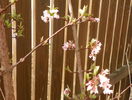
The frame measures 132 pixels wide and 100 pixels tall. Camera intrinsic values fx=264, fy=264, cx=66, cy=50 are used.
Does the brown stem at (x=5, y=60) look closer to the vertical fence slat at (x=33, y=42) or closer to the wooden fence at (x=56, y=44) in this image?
the wooden fence at (x=56, y=44)

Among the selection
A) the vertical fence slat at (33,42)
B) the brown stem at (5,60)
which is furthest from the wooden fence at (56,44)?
the brown stem at (5,60)

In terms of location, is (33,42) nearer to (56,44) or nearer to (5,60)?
(56,44)

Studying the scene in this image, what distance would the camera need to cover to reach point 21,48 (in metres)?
1.69

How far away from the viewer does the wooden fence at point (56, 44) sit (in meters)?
1.71

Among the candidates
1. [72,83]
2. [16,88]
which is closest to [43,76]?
[16,88]

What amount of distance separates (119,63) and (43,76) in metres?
1.37

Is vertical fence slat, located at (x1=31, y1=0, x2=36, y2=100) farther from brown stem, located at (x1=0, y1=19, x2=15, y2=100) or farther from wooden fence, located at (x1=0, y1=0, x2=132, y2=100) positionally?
brown stem, located at (x1=0, y1=19, x2=15, y2=100)

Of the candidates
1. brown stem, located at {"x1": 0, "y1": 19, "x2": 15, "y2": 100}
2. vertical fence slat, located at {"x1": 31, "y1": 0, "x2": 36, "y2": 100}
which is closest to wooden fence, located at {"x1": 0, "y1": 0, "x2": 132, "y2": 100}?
vertical fence slat, located at {"x1": 31, "y1": 0, "x2": 36, "y2": 100}

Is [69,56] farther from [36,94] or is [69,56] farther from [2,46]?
[2,46]

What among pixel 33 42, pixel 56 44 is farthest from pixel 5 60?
pixel 56 44

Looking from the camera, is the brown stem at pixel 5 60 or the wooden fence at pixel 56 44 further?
the wooden fence at pixel 56 44

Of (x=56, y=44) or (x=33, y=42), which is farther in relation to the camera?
(x=56, y=44)

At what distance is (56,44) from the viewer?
197 centimetres

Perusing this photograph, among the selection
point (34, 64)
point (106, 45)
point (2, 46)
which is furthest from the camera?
point (106, 45)
